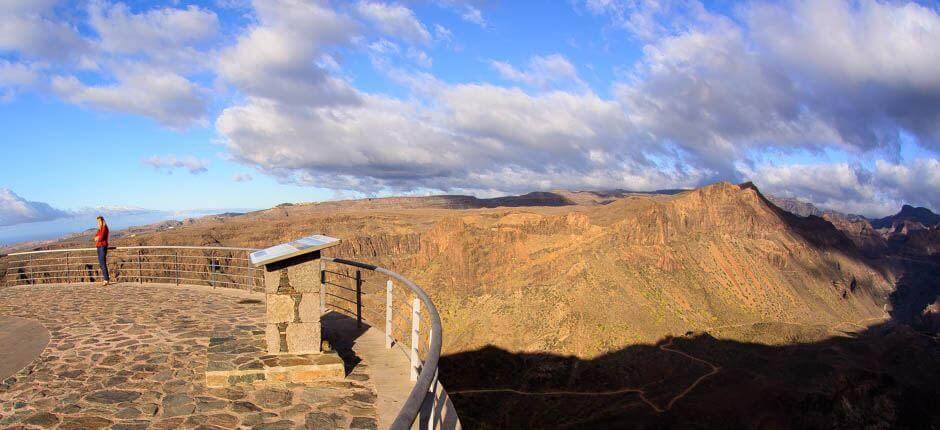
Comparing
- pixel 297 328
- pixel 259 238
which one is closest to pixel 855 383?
pixel 297 328

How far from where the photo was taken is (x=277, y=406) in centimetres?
630

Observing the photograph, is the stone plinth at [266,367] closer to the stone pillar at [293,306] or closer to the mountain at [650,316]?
the stone pillar at [293,306]

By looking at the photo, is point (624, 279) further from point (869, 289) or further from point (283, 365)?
point (869, 289)

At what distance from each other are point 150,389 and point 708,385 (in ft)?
227

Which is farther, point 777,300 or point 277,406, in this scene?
point 777,300

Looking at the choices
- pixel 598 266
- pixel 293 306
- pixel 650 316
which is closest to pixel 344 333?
pixel 293 306

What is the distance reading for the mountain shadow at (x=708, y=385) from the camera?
52250 millimetres

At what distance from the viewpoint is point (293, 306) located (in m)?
7.45

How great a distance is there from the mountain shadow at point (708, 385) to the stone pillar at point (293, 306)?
44.7 m

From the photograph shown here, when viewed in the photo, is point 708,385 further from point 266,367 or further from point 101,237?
point 266,367

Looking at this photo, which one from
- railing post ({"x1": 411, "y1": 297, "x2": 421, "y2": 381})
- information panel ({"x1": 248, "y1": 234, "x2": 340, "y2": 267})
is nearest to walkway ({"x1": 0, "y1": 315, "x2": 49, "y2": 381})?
information panel ({"x1": 248, "y1": 234, "x2": 340, "y2": 267})

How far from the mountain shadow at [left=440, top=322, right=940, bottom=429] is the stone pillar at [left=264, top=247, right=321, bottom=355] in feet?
147

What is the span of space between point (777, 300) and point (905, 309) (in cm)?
9316

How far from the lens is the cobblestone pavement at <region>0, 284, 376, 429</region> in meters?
5.90
